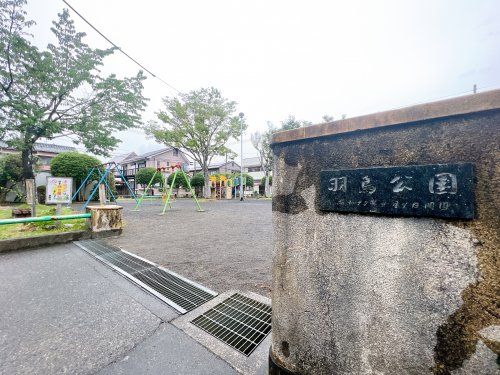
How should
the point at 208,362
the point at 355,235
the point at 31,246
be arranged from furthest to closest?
the point at 31,246
the point at 208,362
the point at 355,235

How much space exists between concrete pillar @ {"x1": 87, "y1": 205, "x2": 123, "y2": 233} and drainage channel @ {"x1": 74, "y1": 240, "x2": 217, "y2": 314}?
1246mm

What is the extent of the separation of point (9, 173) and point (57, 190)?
11.8m

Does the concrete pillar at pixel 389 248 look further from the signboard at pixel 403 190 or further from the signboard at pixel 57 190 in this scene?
the signboard at pixel 57 190

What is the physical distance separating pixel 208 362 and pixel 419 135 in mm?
2083

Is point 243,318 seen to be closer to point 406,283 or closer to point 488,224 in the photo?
point 406,283

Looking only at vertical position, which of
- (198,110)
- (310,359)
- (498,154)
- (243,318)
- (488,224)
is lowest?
(243,318)

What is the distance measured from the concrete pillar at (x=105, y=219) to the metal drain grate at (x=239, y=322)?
4.59 m

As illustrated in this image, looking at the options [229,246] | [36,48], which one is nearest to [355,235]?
[229,246]

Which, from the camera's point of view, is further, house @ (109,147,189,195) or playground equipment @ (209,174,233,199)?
house @ (109,147,189,195)

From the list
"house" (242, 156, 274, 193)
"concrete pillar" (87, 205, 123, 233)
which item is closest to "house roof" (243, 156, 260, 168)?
"house" (242, 156, 274, 193)

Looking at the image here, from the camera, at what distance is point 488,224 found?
0.95 m

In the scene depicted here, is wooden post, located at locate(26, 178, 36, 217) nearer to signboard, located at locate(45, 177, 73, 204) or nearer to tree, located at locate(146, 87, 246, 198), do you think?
signboard, located at locate(45, 177, 73, 204)

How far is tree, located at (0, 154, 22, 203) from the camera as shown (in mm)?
13472

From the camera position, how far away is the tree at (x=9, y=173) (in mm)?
13472
